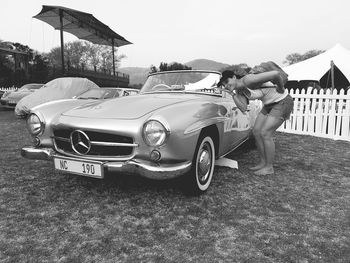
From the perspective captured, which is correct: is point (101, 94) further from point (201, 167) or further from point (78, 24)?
point (78, 24)

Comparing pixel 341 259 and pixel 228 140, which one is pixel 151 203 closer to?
pixel 228 140

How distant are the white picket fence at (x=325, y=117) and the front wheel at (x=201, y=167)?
4.76 m

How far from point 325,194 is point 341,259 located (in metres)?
1.35

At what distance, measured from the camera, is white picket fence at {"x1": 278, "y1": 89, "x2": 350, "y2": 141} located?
21.5 ft

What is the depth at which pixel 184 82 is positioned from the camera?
13.1 feet

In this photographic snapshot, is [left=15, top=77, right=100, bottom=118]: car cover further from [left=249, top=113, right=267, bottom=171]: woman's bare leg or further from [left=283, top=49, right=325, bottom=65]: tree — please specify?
[left=283, top=49, right=325, bottom=65]: tree

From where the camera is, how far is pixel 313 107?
698 centimetres

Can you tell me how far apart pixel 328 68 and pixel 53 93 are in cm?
1013

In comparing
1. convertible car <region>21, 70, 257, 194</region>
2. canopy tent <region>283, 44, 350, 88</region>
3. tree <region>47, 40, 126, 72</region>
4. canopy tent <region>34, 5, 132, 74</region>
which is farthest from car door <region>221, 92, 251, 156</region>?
tree <region>47, 40, 126, 72</region>

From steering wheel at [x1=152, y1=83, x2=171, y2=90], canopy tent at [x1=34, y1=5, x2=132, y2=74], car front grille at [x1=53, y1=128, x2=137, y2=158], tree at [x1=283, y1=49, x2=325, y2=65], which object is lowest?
car front grille at [x1=53, y1=128, x2=137, y2=158]

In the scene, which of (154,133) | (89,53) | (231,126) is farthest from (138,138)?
(89,53)

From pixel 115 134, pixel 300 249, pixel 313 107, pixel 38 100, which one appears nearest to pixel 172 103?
pixel 115 134

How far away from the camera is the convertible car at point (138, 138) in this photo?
2457mm

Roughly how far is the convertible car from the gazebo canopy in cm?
1213
